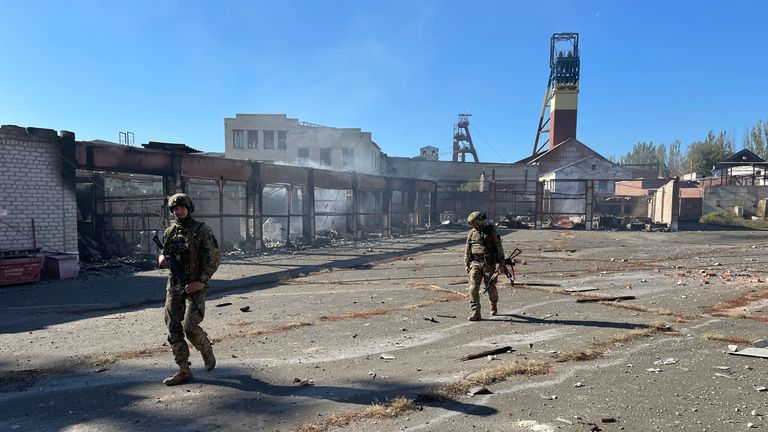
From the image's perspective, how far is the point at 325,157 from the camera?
49.6m

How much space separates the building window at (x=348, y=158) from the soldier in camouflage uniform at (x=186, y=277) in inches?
1766

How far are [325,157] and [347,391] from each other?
1838 inches

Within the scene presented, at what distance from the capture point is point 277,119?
49.9 metres

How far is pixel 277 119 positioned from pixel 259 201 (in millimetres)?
34859

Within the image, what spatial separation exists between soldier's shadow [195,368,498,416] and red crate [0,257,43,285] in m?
8.50

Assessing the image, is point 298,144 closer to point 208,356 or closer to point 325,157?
point 325,157

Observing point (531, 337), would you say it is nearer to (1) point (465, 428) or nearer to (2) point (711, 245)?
(1) point (465, 428)

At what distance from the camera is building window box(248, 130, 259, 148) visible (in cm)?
5062

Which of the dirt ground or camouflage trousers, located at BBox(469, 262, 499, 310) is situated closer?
the dirt ground

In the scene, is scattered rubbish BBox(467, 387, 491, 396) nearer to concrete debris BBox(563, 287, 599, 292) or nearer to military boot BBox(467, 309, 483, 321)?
military boot BBox(467, 309, 483, 321)

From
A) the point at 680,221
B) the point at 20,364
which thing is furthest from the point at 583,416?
the point at 680,221

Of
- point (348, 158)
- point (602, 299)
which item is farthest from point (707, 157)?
point (602, 299)

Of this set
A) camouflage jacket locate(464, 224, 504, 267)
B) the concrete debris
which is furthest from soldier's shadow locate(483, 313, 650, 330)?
the concrete debris

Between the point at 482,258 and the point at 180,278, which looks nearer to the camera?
the point at 180,278
